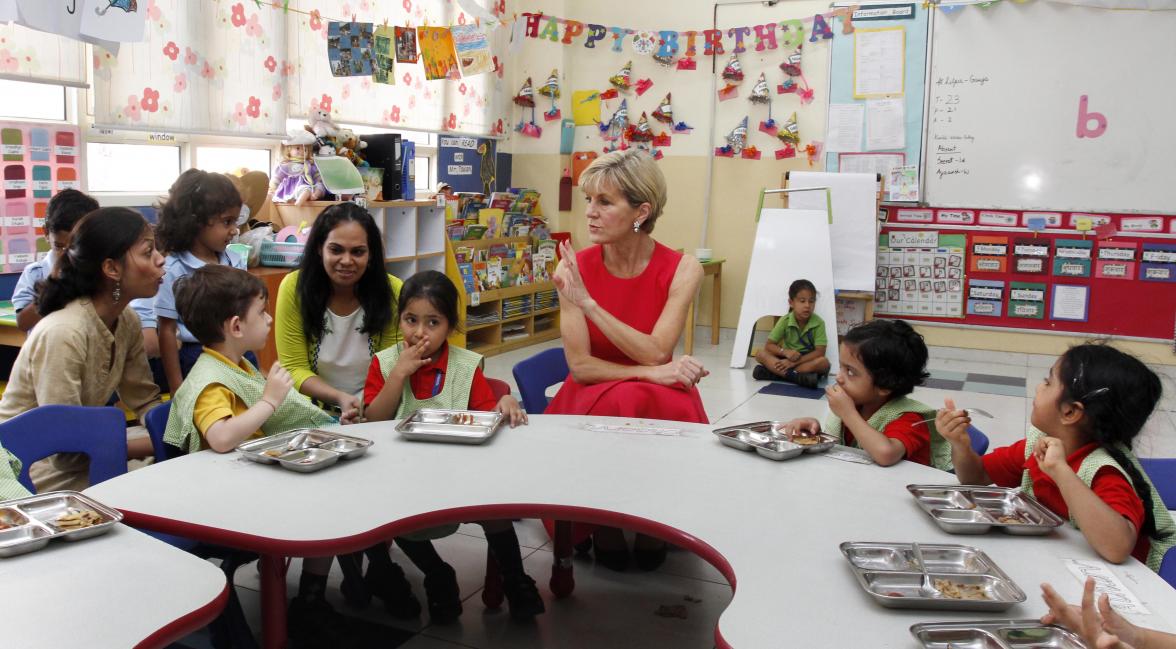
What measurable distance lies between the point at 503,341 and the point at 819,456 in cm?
417

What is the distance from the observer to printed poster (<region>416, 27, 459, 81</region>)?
16.1ft

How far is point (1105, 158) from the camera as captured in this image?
5344mm

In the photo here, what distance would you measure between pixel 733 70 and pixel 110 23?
12.6 feet

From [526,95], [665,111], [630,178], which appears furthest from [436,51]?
[630,178]

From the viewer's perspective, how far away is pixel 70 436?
175cm

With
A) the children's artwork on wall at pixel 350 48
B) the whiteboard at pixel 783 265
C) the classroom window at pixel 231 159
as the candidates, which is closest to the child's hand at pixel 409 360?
the classroom window at pixel 231 159

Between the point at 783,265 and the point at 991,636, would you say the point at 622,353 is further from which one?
the point at 783,265

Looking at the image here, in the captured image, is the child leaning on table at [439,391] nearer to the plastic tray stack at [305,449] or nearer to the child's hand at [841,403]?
the plastic tray stack at [305,449]

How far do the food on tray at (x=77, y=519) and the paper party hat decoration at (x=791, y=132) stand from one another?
17.2 ft

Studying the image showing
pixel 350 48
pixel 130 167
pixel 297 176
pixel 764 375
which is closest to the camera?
pixel 130 167

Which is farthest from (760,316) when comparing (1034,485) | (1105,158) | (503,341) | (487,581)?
(1034,485)

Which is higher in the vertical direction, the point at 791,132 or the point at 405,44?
the point at 405,44

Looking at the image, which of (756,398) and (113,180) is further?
(756,398)

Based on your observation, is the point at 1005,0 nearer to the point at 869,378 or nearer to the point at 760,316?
the point at 760,316
